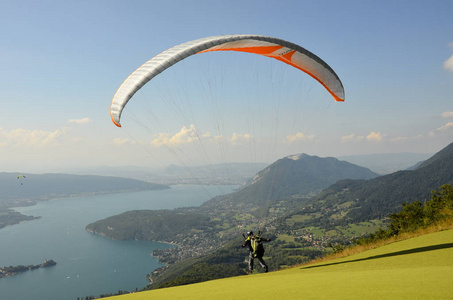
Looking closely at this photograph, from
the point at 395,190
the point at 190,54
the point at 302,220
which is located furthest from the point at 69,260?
the point at 395,190

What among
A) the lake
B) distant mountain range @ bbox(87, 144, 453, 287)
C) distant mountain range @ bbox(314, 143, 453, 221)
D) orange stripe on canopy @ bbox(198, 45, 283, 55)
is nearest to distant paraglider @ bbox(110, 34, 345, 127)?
orange stripe on canopy @ bbox(198, 45, 283, 55)

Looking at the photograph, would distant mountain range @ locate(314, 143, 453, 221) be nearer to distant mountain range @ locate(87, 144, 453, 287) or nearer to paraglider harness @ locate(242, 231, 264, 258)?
distant mountain range @ locate(87, 144, 453, 287)

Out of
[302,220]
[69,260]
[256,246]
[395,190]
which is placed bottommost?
[69,260]

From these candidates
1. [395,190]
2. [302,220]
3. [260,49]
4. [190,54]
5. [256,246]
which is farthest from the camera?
[395,190]

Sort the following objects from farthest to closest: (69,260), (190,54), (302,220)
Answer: (302,220) → (69,260) → (190,54)

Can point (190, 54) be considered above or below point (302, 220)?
above

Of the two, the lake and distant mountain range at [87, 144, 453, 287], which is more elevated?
distant mountain range at [87, 144, 453, 287]

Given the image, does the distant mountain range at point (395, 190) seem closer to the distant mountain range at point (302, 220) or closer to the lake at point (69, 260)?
the distant mountain range at point (302, 220)

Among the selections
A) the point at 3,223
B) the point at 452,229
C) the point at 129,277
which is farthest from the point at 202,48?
the point at 3,223

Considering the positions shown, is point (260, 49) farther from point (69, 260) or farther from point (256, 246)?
point (69, 260)

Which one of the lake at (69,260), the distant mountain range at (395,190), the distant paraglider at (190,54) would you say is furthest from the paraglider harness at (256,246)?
the distant mountain range at (395,190)

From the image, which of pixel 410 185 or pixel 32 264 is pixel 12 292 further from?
pixel 410 185
